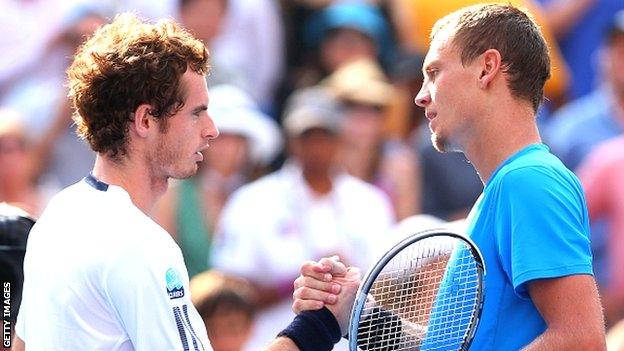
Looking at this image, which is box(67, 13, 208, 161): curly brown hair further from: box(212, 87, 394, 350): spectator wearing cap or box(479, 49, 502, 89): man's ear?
box(212, 87, 394, 350): spectator wearing cap

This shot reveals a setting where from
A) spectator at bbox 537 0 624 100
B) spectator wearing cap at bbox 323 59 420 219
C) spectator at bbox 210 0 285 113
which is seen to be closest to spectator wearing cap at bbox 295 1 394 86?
spectator at bbox 210 0 285 113

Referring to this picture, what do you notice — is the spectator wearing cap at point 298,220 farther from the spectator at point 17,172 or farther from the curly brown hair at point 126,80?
the curly brown hair at point 126,80

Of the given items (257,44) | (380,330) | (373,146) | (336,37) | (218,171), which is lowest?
→ (380,330)

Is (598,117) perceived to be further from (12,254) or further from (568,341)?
(568,341)

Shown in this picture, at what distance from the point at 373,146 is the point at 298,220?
83 cm

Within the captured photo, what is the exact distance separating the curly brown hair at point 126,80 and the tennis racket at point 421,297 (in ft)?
2.30

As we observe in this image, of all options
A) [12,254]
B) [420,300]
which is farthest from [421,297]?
[12,254]

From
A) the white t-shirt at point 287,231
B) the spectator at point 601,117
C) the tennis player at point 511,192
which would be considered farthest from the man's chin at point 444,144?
the spectator at point 601,117

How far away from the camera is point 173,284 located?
10.6 feet

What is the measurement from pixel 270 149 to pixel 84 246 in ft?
15.2

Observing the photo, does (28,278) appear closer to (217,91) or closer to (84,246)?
(84,246)

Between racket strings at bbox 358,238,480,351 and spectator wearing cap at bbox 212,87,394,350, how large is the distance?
351 centimetres

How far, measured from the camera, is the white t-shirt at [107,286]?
125 inches

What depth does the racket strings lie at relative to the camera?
133 inches
